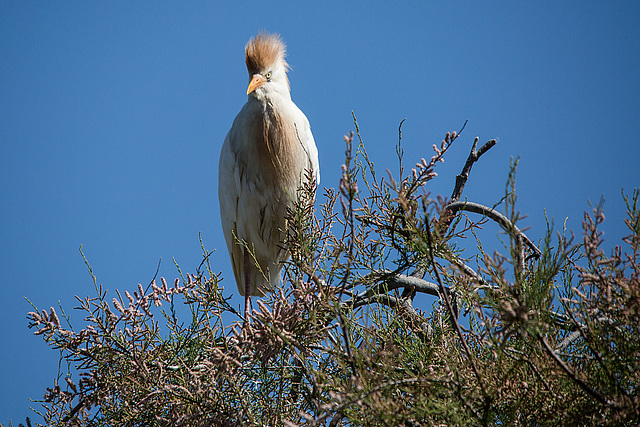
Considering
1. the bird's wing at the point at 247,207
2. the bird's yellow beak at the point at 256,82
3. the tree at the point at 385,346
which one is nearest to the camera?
the tree at the point at 385,346

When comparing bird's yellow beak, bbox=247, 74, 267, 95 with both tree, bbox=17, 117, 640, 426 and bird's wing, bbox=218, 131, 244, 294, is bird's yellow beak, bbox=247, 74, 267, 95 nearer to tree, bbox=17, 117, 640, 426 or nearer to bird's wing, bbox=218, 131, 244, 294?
bird's wing, bbox=218, 131, 244, 294

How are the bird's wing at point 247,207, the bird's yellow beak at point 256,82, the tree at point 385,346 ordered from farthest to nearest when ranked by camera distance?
the bird's wing at point 247,207, the bird's yellow beak at point 256,82, the tree at point 385,346

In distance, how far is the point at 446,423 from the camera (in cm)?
95

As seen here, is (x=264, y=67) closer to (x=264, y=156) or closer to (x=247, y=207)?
(x=264, y=156)

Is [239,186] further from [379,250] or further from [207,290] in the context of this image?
[379,250]

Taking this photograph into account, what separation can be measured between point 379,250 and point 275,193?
1.12 metres

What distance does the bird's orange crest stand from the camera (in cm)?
245

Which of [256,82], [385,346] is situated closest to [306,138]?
[256,82]

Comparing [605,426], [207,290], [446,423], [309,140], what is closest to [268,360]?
[207,290]

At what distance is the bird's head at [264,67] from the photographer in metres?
2.41

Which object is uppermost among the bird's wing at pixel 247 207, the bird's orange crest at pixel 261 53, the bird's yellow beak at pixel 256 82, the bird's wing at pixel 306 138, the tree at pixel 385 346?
the bird's orange crest at pixel 261 53

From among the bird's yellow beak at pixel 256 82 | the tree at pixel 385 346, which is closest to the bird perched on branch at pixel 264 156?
the bird's yellow beak at pixel 256 82

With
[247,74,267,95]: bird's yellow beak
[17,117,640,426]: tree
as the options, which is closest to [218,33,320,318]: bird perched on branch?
[247,74,267,95]: bird's yellow beak

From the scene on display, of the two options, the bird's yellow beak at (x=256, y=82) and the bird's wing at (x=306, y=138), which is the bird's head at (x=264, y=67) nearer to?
the bird's yellow beak at (x=256, y=82)
